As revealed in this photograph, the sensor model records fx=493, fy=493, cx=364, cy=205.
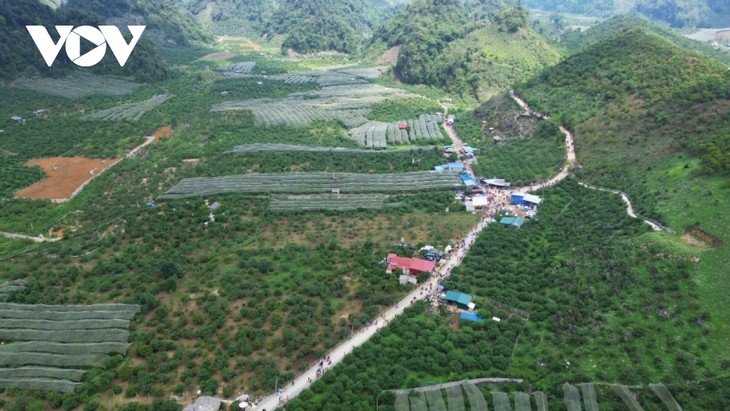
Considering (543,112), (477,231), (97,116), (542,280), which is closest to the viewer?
(542,280)

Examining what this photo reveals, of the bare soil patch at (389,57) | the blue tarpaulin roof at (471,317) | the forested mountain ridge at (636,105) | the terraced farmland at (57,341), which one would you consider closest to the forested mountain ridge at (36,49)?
the bare soil patch at (389,57)

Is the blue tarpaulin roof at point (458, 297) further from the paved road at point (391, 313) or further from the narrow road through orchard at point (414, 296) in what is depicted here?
the paved road at point (391, 313)

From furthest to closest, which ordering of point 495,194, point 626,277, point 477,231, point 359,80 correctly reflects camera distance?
point 359,80 → point 495,194 → point 477,231 → point 626,277

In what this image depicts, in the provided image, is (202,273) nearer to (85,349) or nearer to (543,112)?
(85,349)

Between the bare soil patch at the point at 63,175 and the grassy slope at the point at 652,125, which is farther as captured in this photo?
the bare soil patch at the point at 63,175

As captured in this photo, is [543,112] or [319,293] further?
[543,112]

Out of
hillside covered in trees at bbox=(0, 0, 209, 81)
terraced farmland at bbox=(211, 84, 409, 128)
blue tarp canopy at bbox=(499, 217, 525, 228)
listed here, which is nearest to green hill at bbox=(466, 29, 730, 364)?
blue tarp canopy at bbox=(499, 217, 525, 228)

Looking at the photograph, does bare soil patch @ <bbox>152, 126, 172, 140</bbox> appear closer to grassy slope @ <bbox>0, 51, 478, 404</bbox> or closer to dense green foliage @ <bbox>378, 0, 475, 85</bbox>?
grassy slope @ <bbox>0, 51, 478, 404</bbox>

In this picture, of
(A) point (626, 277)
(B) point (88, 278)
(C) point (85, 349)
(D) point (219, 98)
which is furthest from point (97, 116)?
(A) point (626, 277)
